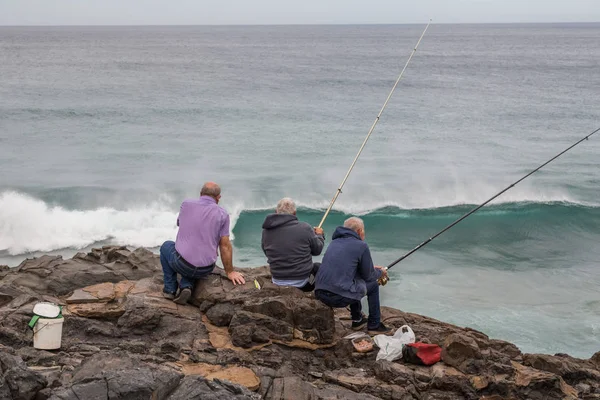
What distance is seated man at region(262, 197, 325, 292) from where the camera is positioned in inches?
262

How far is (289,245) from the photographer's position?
6688mm

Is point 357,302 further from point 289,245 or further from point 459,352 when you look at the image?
point 459,352

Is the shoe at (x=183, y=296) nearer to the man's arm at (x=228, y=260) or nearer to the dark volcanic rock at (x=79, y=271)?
the man's arm at (x=228, y=260)

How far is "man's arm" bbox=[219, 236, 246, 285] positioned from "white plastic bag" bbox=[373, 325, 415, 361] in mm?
1387

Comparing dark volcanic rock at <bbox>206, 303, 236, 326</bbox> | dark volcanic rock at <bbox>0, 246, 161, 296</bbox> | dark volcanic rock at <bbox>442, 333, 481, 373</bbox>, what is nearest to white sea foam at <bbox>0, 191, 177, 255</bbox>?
dark volcanic rock at <bbox>0, 246, 161, 296</bbox>

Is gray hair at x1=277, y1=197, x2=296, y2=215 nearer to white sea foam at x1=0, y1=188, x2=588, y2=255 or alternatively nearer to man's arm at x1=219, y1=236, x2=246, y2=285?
man's arm at x1=219, y1=236, x2=246, y2=285

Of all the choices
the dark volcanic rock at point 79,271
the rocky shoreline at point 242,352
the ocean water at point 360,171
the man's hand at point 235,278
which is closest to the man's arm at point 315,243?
the rocky shoreline at point 242,352

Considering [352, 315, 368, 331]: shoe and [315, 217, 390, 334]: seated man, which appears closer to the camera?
[315, 217, 390, 334]: seated man

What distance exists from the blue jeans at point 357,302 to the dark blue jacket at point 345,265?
0.05 metres

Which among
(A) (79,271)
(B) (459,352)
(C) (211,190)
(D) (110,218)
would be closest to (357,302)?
(B) (459,352)

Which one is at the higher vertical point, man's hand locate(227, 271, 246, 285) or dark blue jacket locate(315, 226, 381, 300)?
dark blue jacket locate(315, 226, 381, 300)

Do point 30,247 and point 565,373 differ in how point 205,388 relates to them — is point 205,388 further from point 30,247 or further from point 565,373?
point 30,247

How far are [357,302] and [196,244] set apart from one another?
4.99 feet

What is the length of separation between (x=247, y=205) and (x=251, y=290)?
11160 mm
